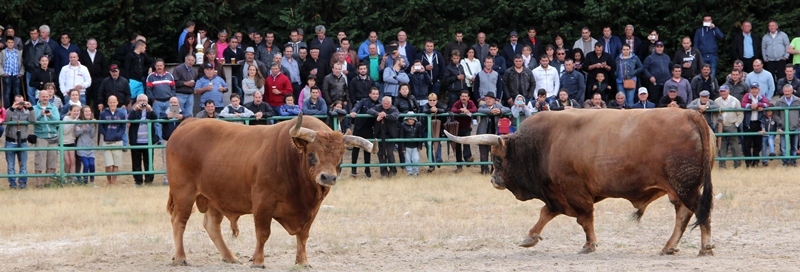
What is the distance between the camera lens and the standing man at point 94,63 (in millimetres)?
22578

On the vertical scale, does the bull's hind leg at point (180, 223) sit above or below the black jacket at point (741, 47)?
below

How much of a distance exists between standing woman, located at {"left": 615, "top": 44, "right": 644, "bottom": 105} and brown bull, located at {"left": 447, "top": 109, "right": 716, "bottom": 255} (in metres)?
9.38

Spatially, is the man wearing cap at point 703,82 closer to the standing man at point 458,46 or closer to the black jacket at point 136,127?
Result: the standing man at point 458,46

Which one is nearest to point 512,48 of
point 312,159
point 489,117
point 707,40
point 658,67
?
point 658,67

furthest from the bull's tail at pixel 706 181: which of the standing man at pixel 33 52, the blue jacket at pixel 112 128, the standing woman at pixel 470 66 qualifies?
the standing man at pixel 33 52

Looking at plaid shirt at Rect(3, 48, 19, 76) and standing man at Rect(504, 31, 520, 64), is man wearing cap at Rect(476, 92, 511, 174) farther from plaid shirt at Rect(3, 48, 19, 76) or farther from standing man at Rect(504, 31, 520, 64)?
plaid shirt at Rect(3, 48, 19, 76)

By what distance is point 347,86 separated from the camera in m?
22.0

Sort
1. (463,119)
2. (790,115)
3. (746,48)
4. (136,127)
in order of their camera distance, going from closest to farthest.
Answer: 1. (136,127)
2. (790,115)
3. (463,119)
4. (746,48)

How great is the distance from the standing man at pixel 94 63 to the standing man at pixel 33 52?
1.96 feet

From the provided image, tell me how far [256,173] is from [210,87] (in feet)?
31.8

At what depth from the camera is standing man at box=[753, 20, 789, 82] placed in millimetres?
23438

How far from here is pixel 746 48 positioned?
938 inches

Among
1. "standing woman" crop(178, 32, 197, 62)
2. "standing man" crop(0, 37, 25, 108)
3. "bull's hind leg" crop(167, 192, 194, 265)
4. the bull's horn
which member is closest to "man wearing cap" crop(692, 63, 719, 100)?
"standing woman" crop(178, 32, 197, 62)

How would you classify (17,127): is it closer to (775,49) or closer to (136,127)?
(136,127)
